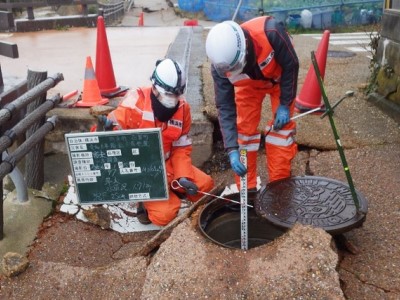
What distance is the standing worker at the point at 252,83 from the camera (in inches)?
108

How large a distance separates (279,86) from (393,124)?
5.35 feet

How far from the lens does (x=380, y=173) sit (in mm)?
3521

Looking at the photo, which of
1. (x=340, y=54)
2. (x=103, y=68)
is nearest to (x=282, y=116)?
(x=103, y=68)

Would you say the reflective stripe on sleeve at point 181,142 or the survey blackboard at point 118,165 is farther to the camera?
the reflective stripe on sleeve at point 181,142

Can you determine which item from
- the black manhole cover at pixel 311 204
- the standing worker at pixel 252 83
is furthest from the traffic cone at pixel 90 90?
the black manhole cover at pixel 311 204

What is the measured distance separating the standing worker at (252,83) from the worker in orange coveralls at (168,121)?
34cm

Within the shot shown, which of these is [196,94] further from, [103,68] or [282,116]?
[282,116]

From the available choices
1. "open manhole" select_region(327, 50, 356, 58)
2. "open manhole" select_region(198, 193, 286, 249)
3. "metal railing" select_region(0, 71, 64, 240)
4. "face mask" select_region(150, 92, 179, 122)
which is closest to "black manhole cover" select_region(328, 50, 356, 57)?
"open manhole" select_region(327, 50, 356, 58)

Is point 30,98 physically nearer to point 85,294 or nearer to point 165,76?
point 165,76

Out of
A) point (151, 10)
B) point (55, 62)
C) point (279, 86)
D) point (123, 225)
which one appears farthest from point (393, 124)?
point (151, 10)

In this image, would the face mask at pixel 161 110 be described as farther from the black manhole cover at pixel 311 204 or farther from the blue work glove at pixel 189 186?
the black manhole cover at pixel 311 204

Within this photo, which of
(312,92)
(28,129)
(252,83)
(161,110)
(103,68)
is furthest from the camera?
(103,68)

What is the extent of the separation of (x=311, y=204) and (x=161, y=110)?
1345mm

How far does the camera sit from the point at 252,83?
325 cm
